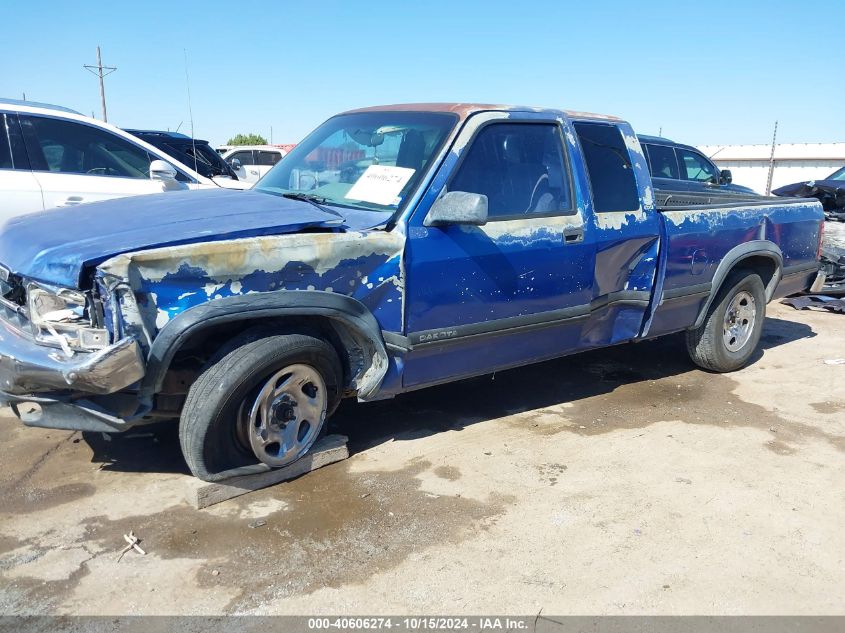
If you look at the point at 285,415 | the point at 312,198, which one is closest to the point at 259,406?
the point at 285,415

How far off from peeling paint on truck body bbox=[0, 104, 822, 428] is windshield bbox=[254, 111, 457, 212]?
0.33 ft

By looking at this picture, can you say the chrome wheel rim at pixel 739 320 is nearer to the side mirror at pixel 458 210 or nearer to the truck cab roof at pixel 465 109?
the truck cab roof at pixel 465 109

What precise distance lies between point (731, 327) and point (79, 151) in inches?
230

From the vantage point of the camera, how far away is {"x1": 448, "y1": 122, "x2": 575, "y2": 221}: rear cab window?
3738 mm

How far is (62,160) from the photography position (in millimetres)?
6133

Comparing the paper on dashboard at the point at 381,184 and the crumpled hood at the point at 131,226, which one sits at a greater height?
the paper on dashboard at the point at 381,184

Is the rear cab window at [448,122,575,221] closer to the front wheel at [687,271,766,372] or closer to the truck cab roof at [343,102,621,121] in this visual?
the truck cab roof at [343,102,621,121]

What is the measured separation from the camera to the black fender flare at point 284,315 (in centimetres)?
286

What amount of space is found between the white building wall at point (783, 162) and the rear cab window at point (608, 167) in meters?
29.2

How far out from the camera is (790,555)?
119 inches

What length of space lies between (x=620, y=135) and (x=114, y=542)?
147 inches

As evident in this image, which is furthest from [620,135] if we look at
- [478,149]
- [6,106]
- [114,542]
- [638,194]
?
[6,106]

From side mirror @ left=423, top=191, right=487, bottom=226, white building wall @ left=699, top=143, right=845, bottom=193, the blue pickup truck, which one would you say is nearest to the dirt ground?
the blue pickup truck

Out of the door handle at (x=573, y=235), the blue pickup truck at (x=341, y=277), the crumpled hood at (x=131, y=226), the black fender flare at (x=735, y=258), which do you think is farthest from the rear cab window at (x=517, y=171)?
the black fender flare at (x=735, y=258)
